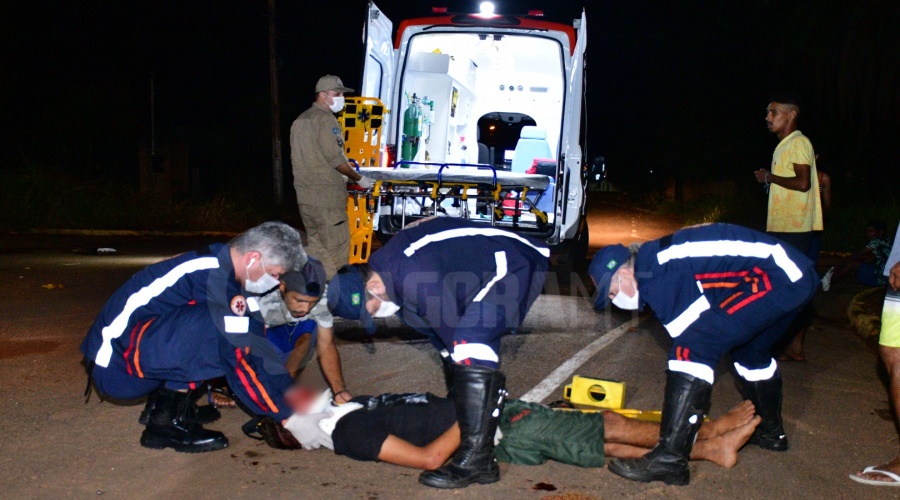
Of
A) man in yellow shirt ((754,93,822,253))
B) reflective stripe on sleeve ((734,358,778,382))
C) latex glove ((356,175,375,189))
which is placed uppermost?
man in yellow shirt ((754,93,822,253))

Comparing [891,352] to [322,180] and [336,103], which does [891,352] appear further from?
[336,103]

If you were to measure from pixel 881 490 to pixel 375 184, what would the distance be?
214 inches

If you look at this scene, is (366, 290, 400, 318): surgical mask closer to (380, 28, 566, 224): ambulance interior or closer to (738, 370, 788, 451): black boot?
(738, 370, 788, 451): black boot

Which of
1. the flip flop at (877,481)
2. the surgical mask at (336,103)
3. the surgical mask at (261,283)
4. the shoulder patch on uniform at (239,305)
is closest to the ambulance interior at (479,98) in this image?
the surgical mask at (336,103)

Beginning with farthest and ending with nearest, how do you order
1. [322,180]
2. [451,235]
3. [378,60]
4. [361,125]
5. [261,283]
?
1. [378,60]
2. [361,125]
3. [322,180]
4. [261,283]
5. [451,235]

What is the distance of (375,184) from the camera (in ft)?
27.5

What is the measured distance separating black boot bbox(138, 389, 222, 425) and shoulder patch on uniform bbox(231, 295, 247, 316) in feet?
1.81

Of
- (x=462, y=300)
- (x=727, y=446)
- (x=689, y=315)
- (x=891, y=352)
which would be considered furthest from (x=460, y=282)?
(x=891, y=352)

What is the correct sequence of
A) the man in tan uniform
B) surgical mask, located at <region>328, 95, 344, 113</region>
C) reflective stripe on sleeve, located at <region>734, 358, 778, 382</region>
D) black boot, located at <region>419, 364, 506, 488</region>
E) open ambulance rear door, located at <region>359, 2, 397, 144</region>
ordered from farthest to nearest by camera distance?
open ambulance rear door, located at <region>359, 2, 397, 144</region> < surgical mask, located at <region>328, 95, 344, 113</region> < the man in tan uniform < reflective stripe on sleeve, located at <region>734, 358, 778, 382</region> < black boot, located at <region>419, 364, 506, 488</region>

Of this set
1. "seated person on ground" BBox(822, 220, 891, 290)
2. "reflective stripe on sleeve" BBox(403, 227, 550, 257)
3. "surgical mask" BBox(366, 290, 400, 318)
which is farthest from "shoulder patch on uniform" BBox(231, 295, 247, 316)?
"seated person on ground" BBox(822, 220, 891, 290)

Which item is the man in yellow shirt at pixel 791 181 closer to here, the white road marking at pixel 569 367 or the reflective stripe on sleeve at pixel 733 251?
the white road marking at pixel 569 367

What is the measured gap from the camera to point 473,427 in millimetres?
3771

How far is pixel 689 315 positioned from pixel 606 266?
40 centimetres

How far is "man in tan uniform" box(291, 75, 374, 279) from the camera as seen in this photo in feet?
24.5
